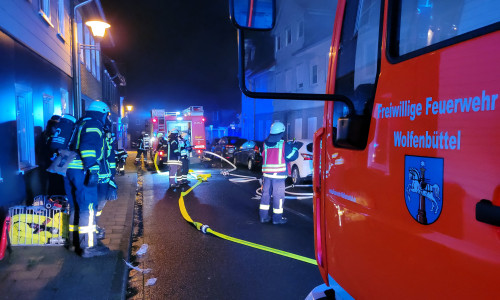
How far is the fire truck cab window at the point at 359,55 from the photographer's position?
5.99ft

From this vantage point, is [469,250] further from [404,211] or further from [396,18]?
[396,18]

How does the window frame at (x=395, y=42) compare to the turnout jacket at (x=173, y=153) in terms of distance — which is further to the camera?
the turnout jacket at (x=173, y=153)

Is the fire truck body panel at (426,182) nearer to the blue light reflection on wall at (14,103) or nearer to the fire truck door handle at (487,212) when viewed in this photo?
the fire truck door handle at (487,212)

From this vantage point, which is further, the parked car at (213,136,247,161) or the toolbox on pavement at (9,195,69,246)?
the parked car at (213,136,247,161)

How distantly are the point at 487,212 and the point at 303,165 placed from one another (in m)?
10.0

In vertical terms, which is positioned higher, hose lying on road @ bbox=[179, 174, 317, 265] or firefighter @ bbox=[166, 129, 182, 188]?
firefighter @ bbox=[166, 129, 182, 188]

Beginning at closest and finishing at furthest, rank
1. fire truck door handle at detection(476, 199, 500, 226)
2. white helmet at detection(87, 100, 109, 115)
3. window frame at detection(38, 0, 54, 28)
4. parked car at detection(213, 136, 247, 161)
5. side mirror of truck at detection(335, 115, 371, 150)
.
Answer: fire truck door handle at detection(476, 199, 500, 226)
side mirror of truck at detection(335, 115, 371, 150)
white helmet at detection(87, 100, 109, 115)
window frame at detection(38, 0, 54, 28)
parked car at detection(213, 136, 247, 161)

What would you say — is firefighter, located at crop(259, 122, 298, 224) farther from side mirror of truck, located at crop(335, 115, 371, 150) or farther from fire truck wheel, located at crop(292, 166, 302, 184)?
fire truck wheel, located at crop(292, 166, 302, 184)

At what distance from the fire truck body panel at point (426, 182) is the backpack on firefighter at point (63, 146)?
12.6ft

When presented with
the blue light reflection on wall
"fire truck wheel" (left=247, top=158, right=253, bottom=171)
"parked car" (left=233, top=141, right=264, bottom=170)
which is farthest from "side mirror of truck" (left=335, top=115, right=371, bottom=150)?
"fire truck wheel" (left=247, top=158, right=253, bottom=171)

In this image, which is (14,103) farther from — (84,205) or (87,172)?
(84,205)

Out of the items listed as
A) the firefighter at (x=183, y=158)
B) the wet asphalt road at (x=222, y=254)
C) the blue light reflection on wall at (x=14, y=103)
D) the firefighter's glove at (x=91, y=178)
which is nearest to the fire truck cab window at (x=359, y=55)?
the wet asphalt road at (x=222, y=254)

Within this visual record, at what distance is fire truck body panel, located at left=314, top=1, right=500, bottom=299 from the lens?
116cm

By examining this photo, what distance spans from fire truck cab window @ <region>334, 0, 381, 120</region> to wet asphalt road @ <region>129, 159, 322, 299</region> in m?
2.64
